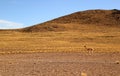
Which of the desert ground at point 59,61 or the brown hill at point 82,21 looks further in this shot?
the brown hill at point 82,21

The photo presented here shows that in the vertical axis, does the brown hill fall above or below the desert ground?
above

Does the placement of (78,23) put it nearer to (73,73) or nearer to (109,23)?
(109,23)

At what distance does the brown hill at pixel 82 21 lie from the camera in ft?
325

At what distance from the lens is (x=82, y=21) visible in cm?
10994

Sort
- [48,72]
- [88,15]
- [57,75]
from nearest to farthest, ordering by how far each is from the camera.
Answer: [57,75] → [48,72] → [88,15]

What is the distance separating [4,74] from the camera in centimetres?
2002

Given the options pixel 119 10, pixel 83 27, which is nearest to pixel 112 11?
pixel 119 10

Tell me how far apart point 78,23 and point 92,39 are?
1737 inches

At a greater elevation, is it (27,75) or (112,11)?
(112,11)

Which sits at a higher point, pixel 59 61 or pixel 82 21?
pixel 82 21

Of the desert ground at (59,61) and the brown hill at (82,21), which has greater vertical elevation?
the brown hill at (82,21)

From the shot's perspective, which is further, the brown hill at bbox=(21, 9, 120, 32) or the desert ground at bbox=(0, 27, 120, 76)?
the brown hill at bbox=(21, 9, 120, 32)

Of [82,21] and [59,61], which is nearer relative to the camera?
[59,61]

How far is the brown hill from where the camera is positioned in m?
98.9
